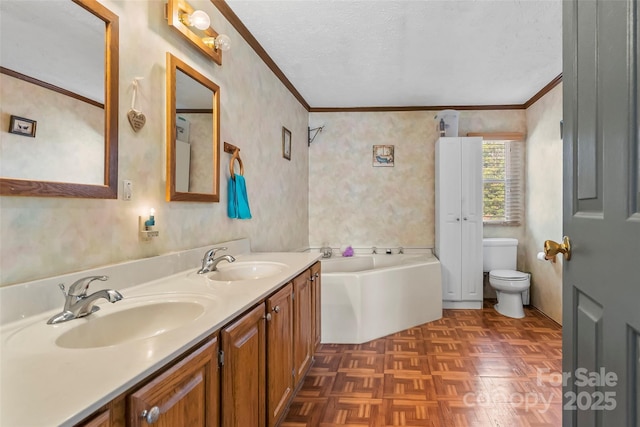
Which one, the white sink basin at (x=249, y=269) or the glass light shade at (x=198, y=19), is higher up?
the glass light shade at (x=198, y=19)

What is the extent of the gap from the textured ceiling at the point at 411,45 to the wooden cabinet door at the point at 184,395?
2036 mm

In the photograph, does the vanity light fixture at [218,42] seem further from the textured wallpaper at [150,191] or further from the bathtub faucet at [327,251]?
the bathtub faucet at [327,251]

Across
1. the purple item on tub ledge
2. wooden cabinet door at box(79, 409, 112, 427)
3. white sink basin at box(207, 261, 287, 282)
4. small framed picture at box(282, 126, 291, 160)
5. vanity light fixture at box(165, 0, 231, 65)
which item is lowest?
the purple item on tub ledge

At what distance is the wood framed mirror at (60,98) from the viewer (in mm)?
943

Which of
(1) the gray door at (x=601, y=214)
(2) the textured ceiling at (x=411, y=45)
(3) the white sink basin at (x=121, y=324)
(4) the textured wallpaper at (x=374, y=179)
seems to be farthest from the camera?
(4) the textured wallpaper at (x=374, y=179)

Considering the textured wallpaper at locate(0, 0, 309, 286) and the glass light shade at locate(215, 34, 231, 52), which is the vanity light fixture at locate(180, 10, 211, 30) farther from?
the glass light shade at locate(215, 34, 231, 52)

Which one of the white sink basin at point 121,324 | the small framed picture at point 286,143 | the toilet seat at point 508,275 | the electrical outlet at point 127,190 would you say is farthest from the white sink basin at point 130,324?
the toilet seat at point 508,275

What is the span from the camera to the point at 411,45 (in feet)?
8.39

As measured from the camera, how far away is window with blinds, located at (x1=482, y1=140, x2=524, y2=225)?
13.2ft

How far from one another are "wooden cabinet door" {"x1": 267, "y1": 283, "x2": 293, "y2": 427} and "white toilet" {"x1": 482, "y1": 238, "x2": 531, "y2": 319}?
271 centimetres

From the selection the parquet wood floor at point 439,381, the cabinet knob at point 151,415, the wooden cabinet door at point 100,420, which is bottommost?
the parquet wood floor at point 439,381

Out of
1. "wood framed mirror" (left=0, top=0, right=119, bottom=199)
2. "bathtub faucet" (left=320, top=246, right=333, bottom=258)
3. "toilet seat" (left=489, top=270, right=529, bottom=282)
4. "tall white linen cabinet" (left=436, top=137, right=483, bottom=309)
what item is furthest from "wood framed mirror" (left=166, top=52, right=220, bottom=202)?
"toilet seat" (left=489, top=270, right=529, bottom=282)

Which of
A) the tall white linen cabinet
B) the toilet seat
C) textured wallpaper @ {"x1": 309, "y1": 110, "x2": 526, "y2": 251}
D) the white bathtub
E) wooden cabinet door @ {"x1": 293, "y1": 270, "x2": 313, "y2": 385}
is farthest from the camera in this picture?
textured wallpaper @ {"x1": 309, "y1": 110, "x2": 526, "y2": 251}

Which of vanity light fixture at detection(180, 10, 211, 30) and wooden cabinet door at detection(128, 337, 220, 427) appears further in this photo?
vanity light fixture at detection(180, 10, 211, 30)
